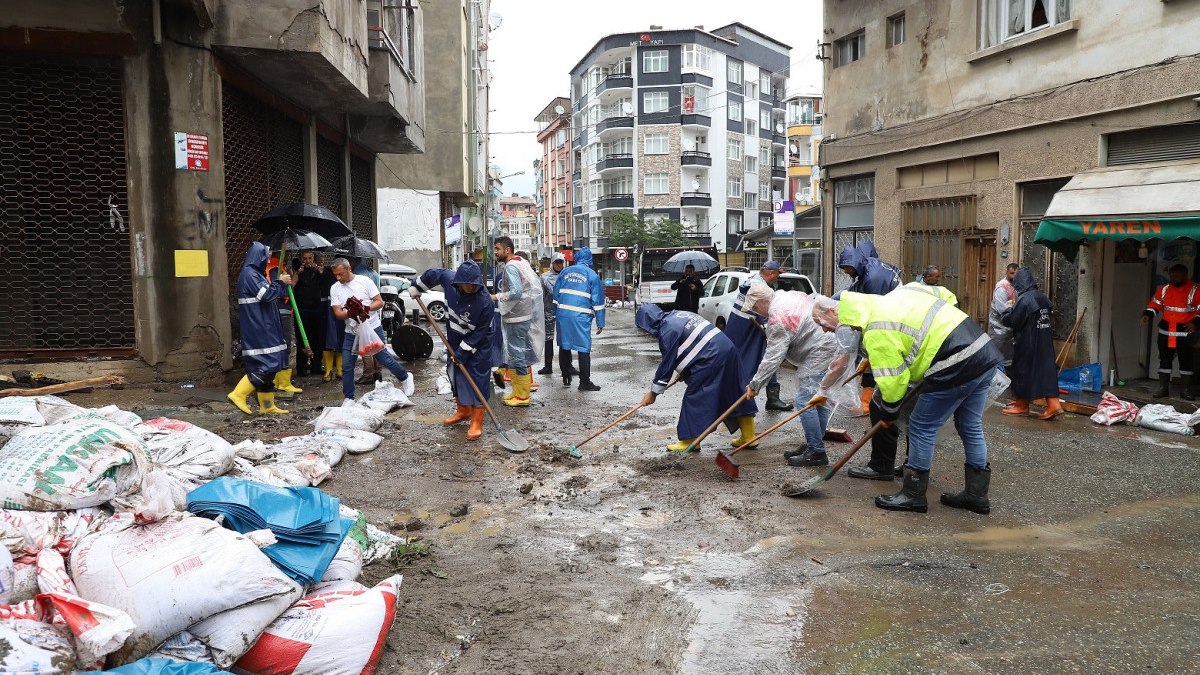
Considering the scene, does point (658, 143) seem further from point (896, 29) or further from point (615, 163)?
point (896, 29)

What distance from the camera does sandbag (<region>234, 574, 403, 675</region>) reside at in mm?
3117

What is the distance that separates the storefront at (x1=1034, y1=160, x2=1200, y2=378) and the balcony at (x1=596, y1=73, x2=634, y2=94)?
1919 inches

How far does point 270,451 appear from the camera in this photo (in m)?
6.23

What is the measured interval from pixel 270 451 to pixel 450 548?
2.20 m

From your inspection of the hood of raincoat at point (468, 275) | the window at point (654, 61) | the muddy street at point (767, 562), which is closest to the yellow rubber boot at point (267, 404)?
the muddy street at point (767, 562)

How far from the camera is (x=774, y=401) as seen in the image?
9.34 metres

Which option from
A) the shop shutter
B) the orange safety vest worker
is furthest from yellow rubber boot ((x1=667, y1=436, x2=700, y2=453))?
the shop shutter

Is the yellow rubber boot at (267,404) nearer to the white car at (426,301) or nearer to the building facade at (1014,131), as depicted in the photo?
the building facade at (1014,131)

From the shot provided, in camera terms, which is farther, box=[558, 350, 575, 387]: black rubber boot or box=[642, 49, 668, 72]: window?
box=[642, 49, 668, 72]: window

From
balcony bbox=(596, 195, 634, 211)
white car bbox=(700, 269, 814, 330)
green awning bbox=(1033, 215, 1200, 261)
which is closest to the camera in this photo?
green awning bbox=(1033, 215, 1200, 261)

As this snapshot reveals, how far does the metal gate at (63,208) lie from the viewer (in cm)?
888

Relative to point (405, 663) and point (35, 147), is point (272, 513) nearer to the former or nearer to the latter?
point (405, 663)

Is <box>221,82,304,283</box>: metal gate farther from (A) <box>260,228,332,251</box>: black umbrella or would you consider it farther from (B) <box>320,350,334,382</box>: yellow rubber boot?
(B) <box>320,350,334,382</box>: yellow rubber boot

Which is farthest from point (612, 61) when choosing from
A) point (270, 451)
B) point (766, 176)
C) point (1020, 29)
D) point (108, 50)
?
point (270, 451)
